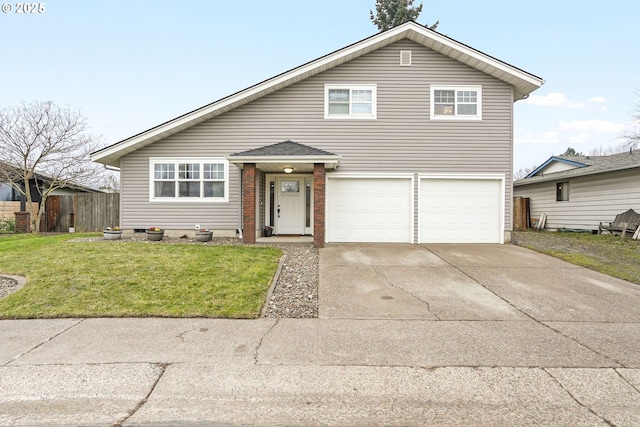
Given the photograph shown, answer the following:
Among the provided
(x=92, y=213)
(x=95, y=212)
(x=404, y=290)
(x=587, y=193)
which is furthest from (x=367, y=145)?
(x=92, y=213)

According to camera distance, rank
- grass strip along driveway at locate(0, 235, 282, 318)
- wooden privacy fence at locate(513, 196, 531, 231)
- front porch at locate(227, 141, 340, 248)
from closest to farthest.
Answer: grass strip along driveway at locate(0, 235, 282, 318)
front porch at locate(227, 141, 340, 248)
wooden privacy fence at locate(513, 196, 531, 231)

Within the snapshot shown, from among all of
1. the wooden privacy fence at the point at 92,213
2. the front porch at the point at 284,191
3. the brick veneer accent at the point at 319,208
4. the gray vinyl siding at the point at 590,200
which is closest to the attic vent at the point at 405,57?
the front porch at the point at 284,191

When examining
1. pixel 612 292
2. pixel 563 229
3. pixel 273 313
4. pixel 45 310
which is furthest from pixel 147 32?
pixel 563 229

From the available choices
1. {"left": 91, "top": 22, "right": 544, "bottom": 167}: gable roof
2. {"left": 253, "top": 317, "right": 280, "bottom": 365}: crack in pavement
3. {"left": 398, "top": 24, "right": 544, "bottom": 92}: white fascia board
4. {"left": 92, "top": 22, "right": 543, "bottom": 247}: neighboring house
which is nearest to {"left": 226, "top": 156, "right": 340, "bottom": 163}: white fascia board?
{"left": 92, "top": 22, "right": 543, "bottom": 247}: neighboring house

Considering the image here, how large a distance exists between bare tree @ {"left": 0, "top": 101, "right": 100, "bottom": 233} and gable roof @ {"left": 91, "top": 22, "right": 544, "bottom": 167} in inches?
271

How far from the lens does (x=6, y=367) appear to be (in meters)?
3.36

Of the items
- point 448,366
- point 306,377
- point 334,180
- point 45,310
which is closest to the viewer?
point 306,377

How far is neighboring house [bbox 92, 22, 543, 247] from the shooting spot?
38.2 feet

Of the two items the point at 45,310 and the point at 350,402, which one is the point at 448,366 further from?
the point at 45,310

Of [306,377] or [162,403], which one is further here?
[306,377]

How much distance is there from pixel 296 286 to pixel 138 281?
2.96 m

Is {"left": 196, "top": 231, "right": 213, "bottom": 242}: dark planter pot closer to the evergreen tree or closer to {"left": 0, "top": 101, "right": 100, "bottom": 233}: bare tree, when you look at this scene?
{"left": 0, "top": 101, "right": 100, "bottom": 233}: bare tree

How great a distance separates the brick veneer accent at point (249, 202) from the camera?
10.5m

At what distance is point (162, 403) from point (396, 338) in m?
2.64
